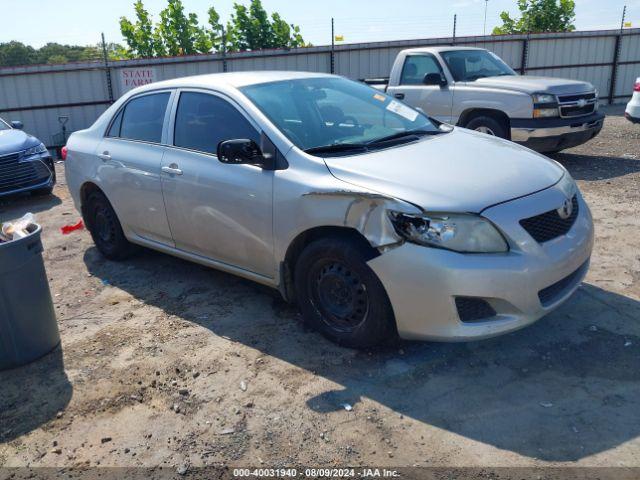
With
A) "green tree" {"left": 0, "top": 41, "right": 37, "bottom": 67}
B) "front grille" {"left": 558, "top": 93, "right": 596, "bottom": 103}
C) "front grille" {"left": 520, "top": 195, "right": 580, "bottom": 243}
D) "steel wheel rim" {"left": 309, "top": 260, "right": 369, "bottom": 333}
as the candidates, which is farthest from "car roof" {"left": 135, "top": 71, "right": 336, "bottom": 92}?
"green tree" {"left": 0, "top": 41, "right": 37, "bottom": 67}

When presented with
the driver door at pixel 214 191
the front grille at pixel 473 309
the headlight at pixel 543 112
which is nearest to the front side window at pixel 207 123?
the driver door at pixel 214 191

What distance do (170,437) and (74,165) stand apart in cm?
359

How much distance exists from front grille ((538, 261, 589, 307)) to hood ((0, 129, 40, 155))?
7.98 meters

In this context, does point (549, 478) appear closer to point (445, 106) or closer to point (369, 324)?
point (369, 324)

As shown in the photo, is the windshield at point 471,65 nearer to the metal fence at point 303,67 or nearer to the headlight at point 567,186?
the headlight at point 567,186

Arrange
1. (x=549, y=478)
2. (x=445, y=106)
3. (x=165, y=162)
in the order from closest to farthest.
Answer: (x=549, y=478), (x=165, y=162), (x=445, y=106)

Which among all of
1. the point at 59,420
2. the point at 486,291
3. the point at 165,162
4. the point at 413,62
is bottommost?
the point at 59,420

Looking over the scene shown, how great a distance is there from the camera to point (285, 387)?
3.47 m

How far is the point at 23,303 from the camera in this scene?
376 cm

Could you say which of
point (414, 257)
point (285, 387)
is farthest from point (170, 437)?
point (414, 257)

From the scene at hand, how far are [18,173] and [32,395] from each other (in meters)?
6.06

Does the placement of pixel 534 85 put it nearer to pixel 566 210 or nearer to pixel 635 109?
pixel 635 109

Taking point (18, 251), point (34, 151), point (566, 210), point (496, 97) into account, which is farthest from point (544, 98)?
point (34, 151)

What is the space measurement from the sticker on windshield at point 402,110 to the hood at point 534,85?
14.4 ft
